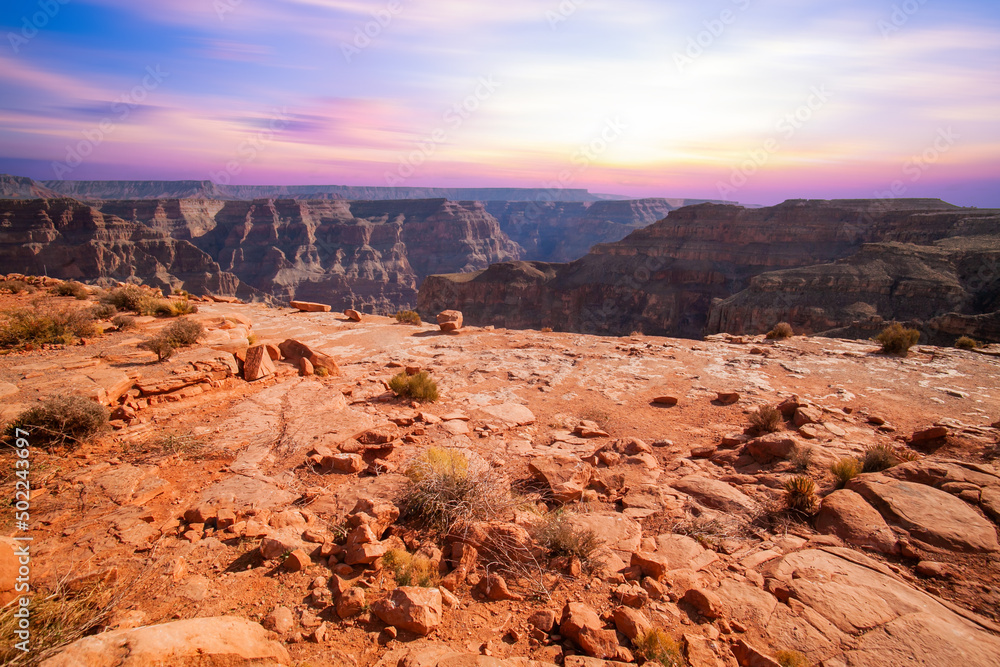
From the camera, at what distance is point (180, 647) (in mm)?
2271

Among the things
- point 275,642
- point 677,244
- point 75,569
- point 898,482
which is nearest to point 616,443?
point 898,482

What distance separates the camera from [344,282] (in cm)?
10356

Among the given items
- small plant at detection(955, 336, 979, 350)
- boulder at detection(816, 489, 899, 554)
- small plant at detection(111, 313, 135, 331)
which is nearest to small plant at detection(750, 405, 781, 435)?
boulder at detection(816, 489, 899, 554)

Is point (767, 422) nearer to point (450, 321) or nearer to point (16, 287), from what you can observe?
point (450, 321)

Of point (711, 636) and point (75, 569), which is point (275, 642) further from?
point (711, 636)

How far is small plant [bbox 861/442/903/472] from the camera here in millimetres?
5242

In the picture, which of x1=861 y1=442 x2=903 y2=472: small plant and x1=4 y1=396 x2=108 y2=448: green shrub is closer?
x1=4 y1=396 x2=108 y2=448: green shrub

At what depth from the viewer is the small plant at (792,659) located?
2.78m

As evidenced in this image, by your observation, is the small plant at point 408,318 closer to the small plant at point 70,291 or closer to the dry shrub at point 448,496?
the small plant at point 70,291

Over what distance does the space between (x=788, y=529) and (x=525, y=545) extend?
2.74 metres

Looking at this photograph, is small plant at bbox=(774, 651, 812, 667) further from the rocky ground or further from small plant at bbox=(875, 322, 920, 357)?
small plant at bbox=(875, 322, 920, 357)

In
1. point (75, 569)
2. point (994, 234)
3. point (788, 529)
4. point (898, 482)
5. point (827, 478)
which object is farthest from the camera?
point (994, 234)

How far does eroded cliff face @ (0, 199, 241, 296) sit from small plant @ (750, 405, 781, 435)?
7792 centimetres

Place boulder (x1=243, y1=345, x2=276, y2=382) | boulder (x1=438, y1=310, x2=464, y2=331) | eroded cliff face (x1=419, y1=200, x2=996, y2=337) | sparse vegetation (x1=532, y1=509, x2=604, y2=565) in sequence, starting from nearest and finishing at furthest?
sparse vegetation (x1=532, y1=509, x2=604, y2=565) → boulder (x1=243, y1=345, x2=276, y2=382) → boulder (x1=438, y1=310, x2=464, y2=331) → eroded cliff face (x1=419, y1=200, x2=996, y2=337)
